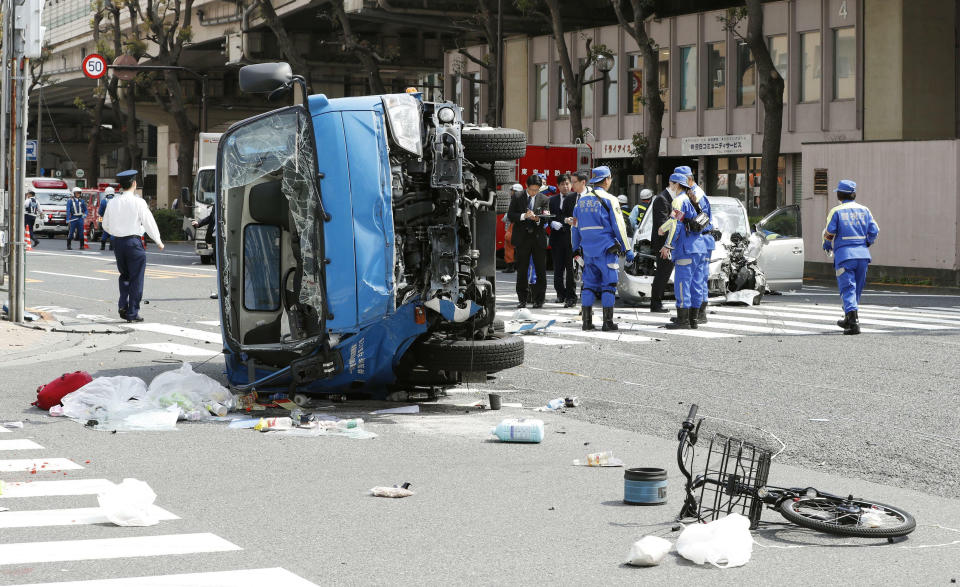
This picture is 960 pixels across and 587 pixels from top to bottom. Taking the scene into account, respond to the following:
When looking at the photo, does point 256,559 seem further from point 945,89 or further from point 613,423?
point 945,89

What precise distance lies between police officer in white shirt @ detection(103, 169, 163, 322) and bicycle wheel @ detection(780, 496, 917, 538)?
12.7 m

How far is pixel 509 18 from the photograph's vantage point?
51781mm

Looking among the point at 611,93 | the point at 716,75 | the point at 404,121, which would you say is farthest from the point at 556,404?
the point at 611,93

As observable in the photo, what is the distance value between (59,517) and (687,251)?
11.4 meters

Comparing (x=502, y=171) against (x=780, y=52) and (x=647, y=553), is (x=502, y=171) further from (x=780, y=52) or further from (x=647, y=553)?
(x=780, y=52)

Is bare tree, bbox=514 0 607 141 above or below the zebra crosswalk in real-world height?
above

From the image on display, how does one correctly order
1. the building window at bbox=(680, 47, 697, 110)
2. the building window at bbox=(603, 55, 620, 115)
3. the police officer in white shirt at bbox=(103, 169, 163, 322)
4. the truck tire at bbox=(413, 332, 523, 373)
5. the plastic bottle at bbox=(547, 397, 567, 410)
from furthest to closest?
1. the building window at bbox=(603, 55, 620, 115)
2. the building window at bbox=(680, 47, 697, 110)
3. the police officer in white shirt at bbox=(103, 169, 163, 322)
4. the plastic bottle at bbox=(547, 397, 567, 410)
5. the truck tire at bbox=(413, 332, 523, 373)

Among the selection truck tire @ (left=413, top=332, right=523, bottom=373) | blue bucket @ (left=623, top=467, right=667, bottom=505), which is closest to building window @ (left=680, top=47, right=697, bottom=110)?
truck tire @ (left=413, top=332, right=523, bottom=373)

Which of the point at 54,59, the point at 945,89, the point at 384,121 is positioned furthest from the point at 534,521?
the point at 54,59

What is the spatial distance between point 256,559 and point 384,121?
4.66 metres

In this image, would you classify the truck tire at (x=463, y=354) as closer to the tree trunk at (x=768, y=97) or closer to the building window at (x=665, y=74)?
the tree trunk at (x=768, y=97)

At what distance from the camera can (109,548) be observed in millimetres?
6223

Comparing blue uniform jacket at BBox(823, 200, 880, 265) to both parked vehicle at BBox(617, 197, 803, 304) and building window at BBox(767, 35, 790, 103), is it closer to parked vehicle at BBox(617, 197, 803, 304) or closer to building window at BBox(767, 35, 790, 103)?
parked vehicle at BBox(617, 197, 803, 304)

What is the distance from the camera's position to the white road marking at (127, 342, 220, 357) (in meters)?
14.5
